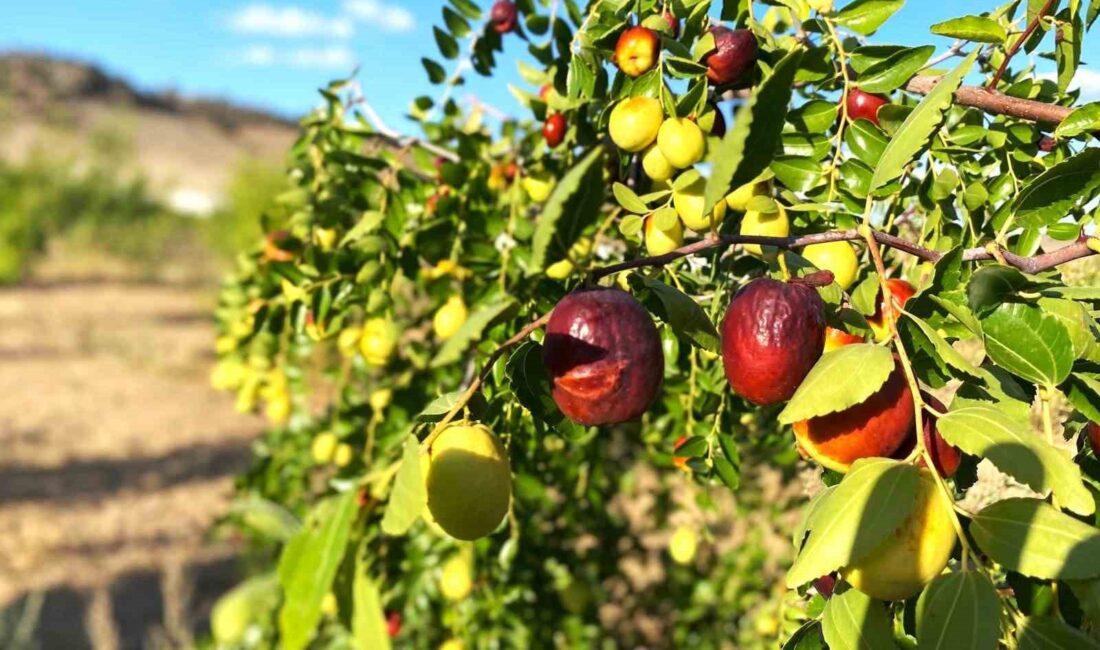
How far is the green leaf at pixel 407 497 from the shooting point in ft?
1.78

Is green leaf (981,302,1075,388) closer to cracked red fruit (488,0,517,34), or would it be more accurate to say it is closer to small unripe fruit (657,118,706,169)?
small unripe fruit (657,118,706,169)

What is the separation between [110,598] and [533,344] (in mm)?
4160

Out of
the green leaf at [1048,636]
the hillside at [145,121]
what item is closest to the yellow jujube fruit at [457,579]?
the green leaf at [1048,636]

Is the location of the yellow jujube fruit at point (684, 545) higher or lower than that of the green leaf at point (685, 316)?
lower

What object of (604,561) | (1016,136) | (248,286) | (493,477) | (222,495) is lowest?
(222,495)

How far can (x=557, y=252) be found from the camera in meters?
0.60

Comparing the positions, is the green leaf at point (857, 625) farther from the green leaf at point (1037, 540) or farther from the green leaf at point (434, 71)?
the green leaf at point (434, 71)

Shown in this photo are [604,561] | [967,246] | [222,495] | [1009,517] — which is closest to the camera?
[1009,517]

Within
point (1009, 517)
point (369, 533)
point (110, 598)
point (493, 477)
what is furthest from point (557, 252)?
point (110, 598)

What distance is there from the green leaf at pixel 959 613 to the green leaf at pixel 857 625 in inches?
2.2

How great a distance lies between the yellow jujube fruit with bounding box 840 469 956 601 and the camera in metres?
0.53

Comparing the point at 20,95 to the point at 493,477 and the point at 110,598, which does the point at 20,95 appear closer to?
the point at 110,598

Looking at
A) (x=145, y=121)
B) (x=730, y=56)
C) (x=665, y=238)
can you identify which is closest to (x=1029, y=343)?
(x=665, y=238)

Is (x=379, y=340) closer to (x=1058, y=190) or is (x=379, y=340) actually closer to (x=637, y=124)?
(x=637, y=124)
